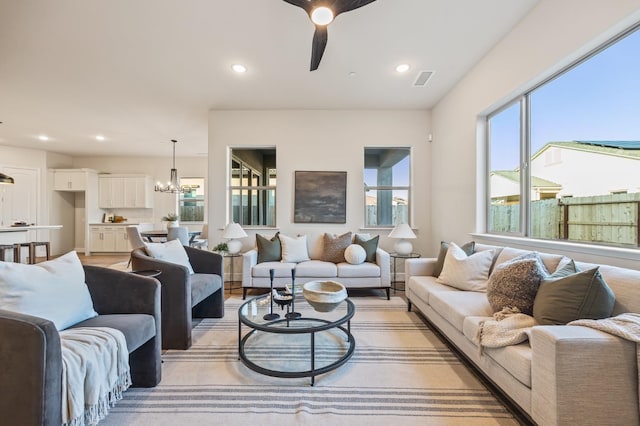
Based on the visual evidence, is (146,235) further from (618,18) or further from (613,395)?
(618,18)

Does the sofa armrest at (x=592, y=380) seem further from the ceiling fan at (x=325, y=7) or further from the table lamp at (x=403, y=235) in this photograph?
the table lamp at (x=403, y=235)

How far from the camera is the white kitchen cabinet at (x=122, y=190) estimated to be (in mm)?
7637

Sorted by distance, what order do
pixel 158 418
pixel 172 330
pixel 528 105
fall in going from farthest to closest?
pixel 528 105, pixel 172 330, pixel 158 418

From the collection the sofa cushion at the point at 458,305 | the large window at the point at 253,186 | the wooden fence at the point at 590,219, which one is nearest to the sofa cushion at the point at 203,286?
the large window at the point at 253,186

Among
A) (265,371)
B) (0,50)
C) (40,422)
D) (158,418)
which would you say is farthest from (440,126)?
(0,50)

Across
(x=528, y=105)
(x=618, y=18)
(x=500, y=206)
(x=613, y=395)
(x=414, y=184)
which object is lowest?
(x=613, y=395)

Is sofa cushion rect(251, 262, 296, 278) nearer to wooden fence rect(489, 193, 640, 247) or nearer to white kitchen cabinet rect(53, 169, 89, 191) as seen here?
wooden fence rect(489, 193, 640, 247)

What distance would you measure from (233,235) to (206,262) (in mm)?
971

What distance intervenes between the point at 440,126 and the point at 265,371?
13.3 ft

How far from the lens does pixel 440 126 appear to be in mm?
4211

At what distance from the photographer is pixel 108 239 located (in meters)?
7.39

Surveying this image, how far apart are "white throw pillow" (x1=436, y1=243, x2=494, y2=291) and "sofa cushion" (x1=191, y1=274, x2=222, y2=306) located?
232 centimetres

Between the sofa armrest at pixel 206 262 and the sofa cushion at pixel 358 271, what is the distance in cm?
150

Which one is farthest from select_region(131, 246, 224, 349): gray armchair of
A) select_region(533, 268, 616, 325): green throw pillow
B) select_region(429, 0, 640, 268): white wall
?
select_region(429, 0, 640, 268): white wall
